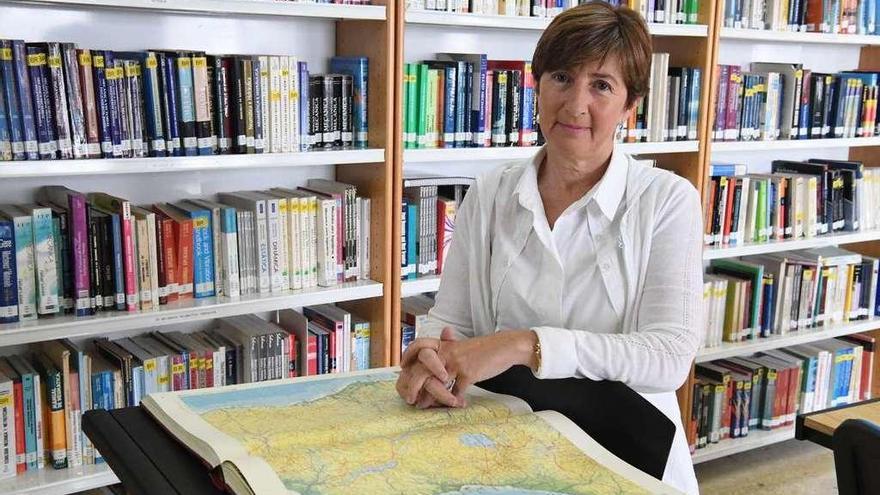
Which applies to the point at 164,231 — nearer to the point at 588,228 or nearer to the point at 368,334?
the point at 368,334

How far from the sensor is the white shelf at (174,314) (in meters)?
2.07

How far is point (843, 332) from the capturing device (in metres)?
3.62

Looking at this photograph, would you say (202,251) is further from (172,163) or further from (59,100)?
(59,100)

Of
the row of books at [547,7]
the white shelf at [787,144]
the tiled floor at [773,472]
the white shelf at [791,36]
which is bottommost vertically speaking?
the tiled floor at [773,472]

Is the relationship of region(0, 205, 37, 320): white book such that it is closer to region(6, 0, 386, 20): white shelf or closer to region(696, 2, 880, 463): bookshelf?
region(6, 0, 386, 20): white shelf

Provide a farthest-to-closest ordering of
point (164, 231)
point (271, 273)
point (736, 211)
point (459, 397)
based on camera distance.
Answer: point (736, 211) < point (271, 273) < point (164, 231) < point (459, 397)

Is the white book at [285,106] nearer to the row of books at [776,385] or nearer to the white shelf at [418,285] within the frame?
the white shelf at [418,285]

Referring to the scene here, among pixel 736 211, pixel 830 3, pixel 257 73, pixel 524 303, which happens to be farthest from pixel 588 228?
pixel 830 3

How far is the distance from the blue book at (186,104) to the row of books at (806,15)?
1895mm

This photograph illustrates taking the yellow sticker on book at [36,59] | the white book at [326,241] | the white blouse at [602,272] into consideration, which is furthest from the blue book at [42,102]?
the white blouse at [602,272]

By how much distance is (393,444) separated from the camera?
3.26 feet

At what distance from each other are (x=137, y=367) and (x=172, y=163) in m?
0.53

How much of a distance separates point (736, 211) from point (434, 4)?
1.44 m

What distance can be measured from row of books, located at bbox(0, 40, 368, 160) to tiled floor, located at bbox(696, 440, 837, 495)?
1.93 metres
